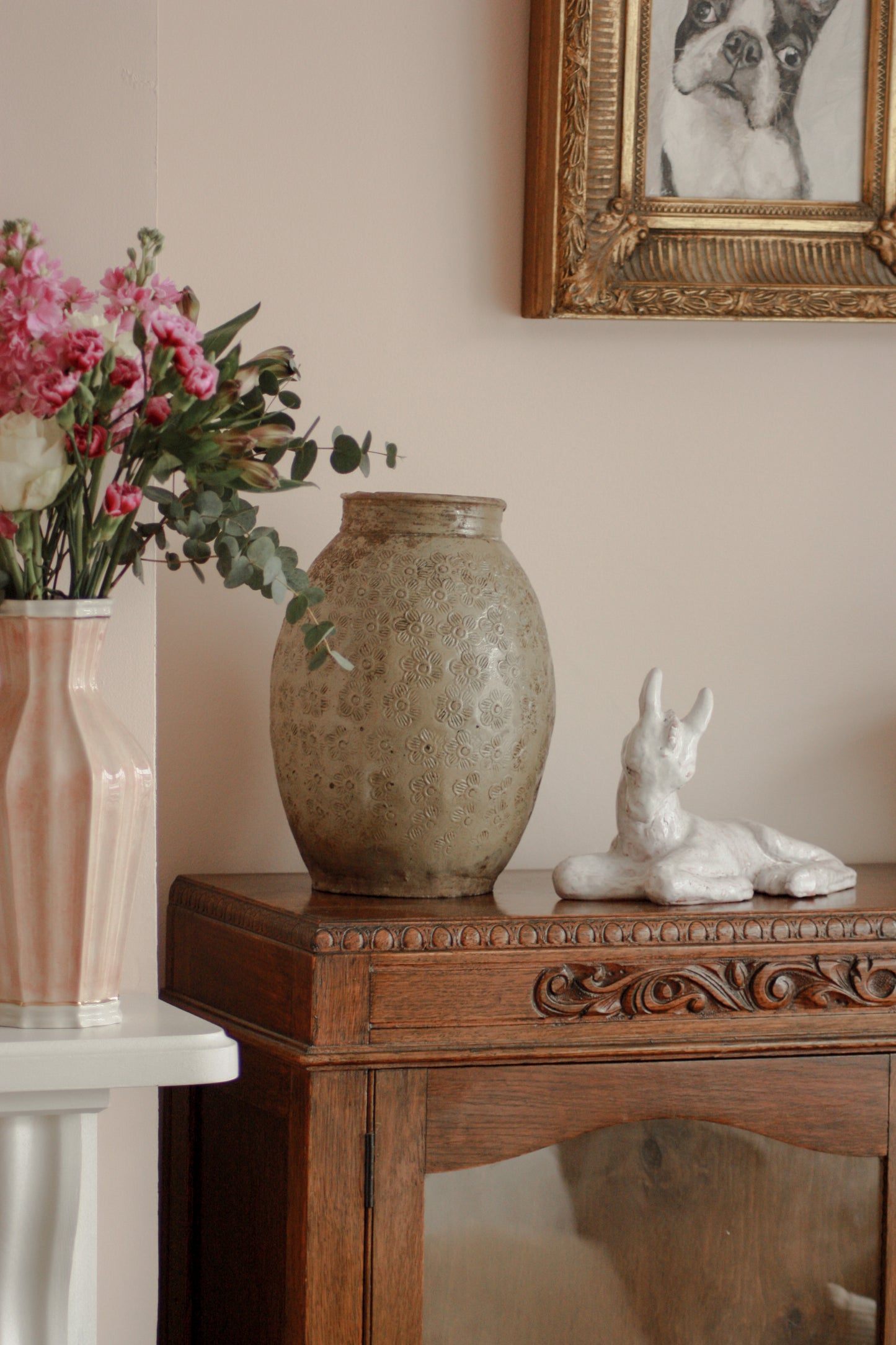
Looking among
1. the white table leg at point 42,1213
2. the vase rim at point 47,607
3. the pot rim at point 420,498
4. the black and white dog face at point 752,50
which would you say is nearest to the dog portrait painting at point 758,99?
the black and white dog face at point 752,50

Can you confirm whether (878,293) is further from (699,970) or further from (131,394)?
(131,394)

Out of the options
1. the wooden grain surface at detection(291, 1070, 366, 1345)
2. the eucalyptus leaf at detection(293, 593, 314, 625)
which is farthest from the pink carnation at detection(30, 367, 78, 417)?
the wooden grain surface at detection(291, 1070, 366, 1345)

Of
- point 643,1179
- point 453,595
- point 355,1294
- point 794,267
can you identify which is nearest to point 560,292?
point 794,267

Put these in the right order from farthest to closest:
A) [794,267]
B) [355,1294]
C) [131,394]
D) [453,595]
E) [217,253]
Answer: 1. [794,267]
2. [217,253]
3. [453,595]
4. [355,1294]
5. [131,394]

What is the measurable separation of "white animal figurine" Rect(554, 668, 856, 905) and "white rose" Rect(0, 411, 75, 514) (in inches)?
26.1

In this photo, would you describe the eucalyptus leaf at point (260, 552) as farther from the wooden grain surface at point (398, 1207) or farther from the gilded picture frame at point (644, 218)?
the gilded picture frame at point (644, 218)

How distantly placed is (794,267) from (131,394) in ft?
3.40

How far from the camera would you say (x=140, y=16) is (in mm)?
1293

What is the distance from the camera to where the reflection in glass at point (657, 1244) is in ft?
4.38

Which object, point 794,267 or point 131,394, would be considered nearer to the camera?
point 131,394

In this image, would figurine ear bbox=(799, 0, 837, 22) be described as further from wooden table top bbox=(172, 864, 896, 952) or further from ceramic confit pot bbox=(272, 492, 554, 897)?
wooden table top bbox=(172, 864, 896, 952)

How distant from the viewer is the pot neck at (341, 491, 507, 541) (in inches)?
57.7

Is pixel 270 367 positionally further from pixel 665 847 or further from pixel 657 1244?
pixel 657 1244

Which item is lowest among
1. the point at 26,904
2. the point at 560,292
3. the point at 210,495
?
the point at 26,904
